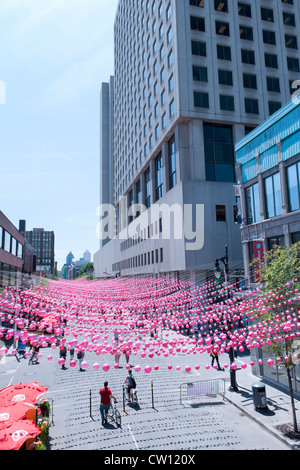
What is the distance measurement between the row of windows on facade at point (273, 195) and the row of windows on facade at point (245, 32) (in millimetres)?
21934

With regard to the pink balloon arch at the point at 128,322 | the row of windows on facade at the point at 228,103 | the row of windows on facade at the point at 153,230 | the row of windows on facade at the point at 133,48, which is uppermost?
the row of windows on facade at the point at 133,48

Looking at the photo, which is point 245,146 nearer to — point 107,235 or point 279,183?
point 279,183

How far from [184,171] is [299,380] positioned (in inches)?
885

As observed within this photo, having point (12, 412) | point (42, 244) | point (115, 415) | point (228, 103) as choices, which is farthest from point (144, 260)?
point (42, 244)

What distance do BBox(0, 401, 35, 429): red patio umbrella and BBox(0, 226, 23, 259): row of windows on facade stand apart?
25.4m

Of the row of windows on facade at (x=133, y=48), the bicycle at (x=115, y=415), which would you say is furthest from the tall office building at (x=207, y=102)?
the bicycle at (x=115, y=415)

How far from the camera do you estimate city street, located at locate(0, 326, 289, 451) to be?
9109 millimetres

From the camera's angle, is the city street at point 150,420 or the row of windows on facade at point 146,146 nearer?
the city street at point 150,420

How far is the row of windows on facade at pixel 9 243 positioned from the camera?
32.0 meters

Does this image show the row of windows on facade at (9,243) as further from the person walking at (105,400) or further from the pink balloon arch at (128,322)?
the person walking at (105,400)

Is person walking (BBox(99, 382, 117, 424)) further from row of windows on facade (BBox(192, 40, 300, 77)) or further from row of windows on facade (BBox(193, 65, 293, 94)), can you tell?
row of windows on facade (BBox(192, 40, 300, 77))

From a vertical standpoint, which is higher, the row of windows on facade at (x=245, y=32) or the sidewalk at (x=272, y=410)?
the row of windows on facade at (x=245, y=32)

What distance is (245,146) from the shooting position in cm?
2170
